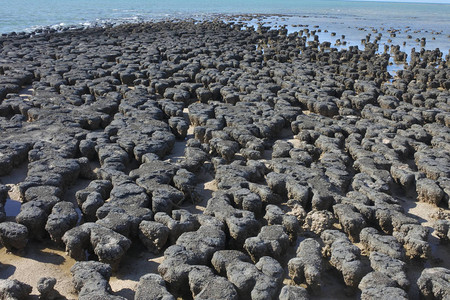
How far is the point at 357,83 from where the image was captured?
1294 centimetres

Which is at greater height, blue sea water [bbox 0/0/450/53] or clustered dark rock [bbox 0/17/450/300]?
blue sea water [bbox 0/0/450/53]

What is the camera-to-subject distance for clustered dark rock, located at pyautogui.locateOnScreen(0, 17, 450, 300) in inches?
186

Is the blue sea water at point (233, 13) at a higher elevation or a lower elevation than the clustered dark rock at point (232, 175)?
higher

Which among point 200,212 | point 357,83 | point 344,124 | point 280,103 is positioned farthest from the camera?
point 357,83

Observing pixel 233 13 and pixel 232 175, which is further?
pixel 233 13

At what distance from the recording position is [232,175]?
6895 mm

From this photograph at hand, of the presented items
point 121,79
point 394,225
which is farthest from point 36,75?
point 394,225

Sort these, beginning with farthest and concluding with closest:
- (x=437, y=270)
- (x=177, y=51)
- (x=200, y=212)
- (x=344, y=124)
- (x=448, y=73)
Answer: (x=177, y=51), (x=448, y=73), (x=344, y=124), (x=200, y=212), (x=437, y=270)

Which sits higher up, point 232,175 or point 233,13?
point 233,13

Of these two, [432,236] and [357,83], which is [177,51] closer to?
[357,83]

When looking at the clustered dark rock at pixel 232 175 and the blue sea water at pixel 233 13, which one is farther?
the blue sea water at pixel 233 13

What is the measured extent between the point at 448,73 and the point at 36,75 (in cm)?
1290

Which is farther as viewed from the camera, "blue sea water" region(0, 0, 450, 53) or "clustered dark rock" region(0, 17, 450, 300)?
"blue sea water" region(0, 0, 450, 53)

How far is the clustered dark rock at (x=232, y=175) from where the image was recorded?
4.71 meters
